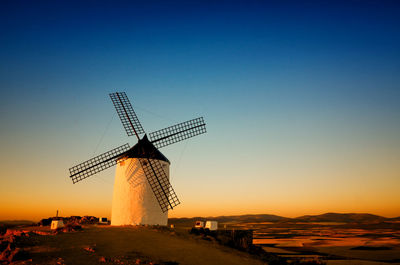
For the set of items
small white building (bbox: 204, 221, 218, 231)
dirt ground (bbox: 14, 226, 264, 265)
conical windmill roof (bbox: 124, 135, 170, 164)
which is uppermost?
conical windmill roof (bbox: 124, 135, 170, 164)

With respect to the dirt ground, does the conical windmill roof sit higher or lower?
higher

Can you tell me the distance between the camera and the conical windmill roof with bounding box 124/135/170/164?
2306cm

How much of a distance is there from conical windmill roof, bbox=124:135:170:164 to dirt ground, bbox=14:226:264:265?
5919mm

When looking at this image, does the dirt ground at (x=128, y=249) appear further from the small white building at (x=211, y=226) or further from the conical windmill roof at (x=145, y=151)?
the conical windmill roof at (x=145, y=151)

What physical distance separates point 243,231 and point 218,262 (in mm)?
9598

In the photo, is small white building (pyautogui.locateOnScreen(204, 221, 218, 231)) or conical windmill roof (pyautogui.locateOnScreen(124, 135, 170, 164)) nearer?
small white building (pyautogui.locateOnScreen(204, 221, 218, 231))

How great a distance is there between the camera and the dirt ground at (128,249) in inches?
498

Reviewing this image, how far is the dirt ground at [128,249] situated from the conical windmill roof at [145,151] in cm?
592

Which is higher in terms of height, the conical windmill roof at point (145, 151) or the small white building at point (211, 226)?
the conical windmill roof at point (145, 151)

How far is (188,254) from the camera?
594 inches

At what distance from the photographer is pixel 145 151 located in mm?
23297

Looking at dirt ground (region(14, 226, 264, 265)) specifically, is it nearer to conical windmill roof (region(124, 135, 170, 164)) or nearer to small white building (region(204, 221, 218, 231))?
small white building (region(204, 221, 218, 231))

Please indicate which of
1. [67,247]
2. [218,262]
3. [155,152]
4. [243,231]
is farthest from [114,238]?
[243,231]

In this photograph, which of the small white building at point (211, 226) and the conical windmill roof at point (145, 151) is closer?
the small white building at point (211, 226)
